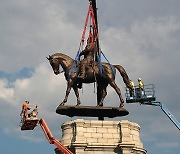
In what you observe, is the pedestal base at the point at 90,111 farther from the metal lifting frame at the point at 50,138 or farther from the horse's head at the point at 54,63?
the horse's head at the point at 54,63

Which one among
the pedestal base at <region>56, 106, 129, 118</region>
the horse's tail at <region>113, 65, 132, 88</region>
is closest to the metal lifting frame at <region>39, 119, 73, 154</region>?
the pedestal base at <region>56, 106, 129, 118</region>

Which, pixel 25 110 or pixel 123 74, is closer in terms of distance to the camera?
pixel 25 110

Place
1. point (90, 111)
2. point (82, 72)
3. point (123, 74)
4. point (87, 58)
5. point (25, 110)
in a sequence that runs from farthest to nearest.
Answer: point (123, 74), point (87, 58), point (82, 72), point (90, 111), point (25, 110)

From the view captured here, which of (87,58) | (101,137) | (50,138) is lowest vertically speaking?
(50,138)

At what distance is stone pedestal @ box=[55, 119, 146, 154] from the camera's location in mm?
25812

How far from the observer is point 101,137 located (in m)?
26.5

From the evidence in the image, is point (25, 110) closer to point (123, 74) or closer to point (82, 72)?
point (82, 72)

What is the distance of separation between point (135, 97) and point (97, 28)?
7.10 m

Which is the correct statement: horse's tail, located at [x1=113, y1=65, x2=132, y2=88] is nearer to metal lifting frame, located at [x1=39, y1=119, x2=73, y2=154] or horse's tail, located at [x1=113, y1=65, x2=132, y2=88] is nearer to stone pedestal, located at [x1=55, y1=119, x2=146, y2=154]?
stone pedestal, located at [x1=55, y1=119, x2=146, y2=154]

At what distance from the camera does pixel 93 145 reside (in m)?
25.9

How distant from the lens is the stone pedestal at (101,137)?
25812 millimetres

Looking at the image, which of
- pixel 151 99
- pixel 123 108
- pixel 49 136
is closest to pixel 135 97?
pixel 151 99

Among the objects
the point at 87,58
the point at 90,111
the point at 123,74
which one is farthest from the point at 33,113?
the point at 123,74

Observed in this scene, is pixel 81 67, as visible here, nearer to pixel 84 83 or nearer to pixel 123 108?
pixel 84 83
